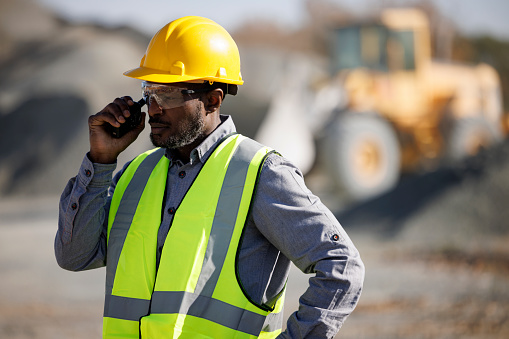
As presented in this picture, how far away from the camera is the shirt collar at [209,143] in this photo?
7.33 feet

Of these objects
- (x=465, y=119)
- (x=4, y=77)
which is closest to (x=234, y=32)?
(x=4, y=77)

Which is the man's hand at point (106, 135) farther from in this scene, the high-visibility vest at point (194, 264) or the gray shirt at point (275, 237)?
the high-visibility vest at point (194, 264)

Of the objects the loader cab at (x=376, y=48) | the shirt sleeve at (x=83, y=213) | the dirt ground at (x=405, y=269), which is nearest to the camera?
the shirt sleeve at (x=83, y=213)

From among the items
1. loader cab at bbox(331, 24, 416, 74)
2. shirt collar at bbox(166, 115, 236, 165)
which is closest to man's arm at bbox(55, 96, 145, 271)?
shirt collar at bbox(166, 115, 236, 165)

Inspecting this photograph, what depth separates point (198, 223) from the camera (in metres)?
2.10

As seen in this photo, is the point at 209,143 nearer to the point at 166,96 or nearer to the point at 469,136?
the point at 166,96

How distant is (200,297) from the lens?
2051 millimetres

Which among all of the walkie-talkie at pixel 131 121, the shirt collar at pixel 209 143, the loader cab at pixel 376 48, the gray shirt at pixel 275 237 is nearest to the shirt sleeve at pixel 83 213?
the gray shirt at pixel 275 237

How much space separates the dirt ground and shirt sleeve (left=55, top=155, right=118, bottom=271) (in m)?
3.48

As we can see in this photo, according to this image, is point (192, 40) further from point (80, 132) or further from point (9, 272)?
point (80, 132)

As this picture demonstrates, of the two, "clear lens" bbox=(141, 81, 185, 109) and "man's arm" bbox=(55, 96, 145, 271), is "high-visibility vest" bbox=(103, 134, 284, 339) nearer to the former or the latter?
"man's arm" bbox=(55, 96, 145, 271)

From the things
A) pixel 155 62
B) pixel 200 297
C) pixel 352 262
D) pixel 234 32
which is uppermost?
pixel 155 62

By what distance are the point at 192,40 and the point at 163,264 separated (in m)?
0.78

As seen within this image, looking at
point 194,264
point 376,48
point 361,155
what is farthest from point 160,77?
point 376,48
